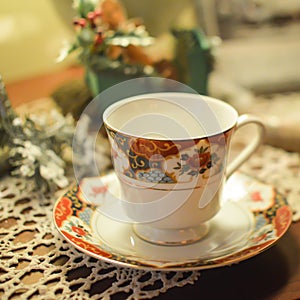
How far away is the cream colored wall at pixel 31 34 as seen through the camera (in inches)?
29.3

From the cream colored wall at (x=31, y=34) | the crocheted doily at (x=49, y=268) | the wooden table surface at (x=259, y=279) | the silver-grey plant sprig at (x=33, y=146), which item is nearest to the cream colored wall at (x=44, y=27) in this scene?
the cream colored wall at (x=31, y=34)

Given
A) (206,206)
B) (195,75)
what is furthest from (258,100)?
(206,206)

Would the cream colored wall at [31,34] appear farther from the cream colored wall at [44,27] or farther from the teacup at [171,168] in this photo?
the teacup at [171,168]

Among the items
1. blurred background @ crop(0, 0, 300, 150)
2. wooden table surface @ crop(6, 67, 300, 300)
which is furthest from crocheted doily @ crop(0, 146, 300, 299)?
blurred background @ crop(0, 0, 300, 150)

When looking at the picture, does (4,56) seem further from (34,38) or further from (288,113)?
(288,113)

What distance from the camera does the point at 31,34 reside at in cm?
81

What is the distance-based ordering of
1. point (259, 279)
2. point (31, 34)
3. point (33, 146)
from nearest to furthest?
point (259, 279)
point (33, 146)
point (31, 34)

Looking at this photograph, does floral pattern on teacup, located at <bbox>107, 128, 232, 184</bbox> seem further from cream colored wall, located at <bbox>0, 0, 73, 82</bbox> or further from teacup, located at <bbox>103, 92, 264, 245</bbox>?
cream colored wall, located at <bbox>0, 0, 73, 82</bbox>

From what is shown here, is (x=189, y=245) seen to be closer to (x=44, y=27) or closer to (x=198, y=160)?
(x=198, y=160)

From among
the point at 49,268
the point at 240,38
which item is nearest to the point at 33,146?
the point at 49,268

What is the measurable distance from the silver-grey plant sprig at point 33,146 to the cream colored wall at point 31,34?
15cm

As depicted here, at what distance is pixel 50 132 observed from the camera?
617 mm

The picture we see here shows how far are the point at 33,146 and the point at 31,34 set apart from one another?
0.97 feet

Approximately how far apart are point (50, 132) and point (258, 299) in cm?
33
